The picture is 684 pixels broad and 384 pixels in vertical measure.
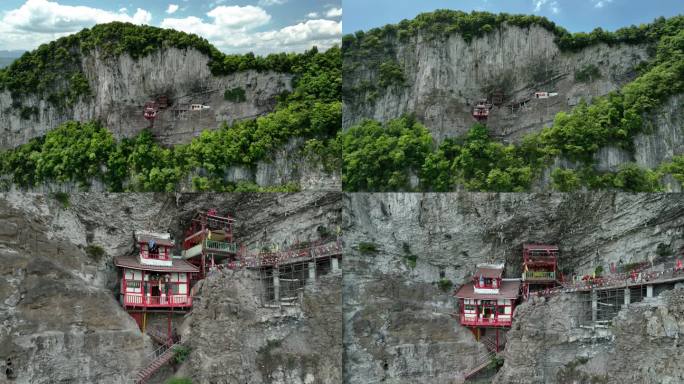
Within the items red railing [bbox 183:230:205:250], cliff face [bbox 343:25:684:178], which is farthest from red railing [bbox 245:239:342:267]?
cliff face [bbox 343:25:684:178]

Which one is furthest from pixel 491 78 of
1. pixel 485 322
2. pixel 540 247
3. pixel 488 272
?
pixel 485 322

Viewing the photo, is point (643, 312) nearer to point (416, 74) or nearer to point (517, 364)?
point (517, 364)

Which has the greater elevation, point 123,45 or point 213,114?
point 123,45

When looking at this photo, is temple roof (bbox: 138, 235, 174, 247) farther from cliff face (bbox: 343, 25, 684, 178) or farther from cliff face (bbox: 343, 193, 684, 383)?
cliff face (bbox: 343, 25, 684, 178)

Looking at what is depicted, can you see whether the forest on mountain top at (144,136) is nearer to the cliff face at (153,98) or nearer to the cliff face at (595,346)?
the cliff face at (153,98)

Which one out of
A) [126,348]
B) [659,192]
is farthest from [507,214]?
[126,348]

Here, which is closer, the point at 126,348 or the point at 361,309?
the point at 126,348

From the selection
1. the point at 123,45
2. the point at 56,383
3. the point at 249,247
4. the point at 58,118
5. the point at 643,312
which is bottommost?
the point at 56,383
